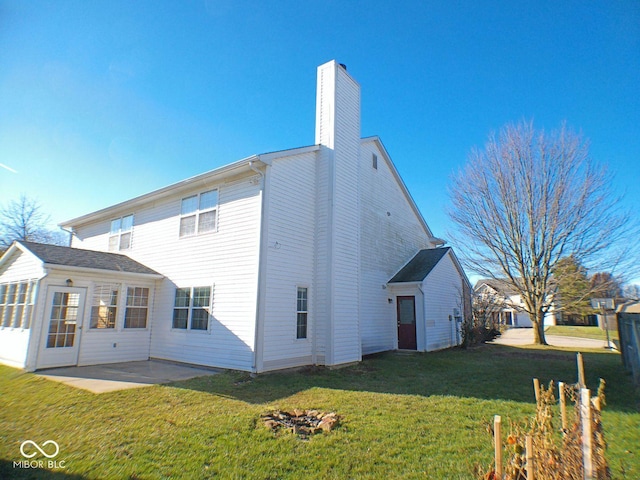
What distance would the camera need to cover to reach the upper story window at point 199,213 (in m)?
11.1

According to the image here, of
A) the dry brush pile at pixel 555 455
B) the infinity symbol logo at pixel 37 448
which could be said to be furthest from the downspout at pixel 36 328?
the dry brush pile at pixel 555 455

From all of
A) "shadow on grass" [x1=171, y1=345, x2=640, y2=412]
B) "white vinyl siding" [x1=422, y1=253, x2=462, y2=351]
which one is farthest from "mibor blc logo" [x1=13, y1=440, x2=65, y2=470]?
"white vinyl siding" [x1=422, y1=253, x2=462, y2=351]

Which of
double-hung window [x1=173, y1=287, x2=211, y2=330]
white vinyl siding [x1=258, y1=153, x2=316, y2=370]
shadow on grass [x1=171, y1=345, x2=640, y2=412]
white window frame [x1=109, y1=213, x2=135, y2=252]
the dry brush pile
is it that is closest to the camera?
the dry brush pile

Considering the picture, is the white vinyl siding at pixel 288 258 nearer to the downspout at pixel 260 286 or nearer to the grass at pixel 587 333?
the downspout at pixel 260 286

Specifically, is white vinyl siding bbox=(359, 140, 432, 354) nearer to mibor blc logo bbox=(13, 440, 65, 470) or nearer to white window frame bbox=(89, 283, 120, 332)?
white window frame bbox=(89, 283, 120, 332)

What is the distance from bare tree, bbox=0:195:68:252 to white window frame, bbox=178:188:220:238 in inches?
956

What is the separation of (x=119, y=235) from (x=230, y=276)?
7645mm

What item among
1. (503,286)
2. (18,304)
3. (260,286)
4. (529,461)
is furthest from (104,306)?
Answer: (503,286)

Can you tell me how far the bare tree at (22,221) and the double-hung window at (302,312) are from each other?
28.4 metres

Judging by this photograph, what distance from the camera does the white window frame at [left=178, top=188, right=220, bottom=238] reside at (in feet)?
36.1

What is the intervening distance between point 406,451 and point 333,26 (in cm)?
1004

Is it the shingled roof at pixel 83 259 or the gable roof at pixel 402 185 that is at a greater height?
the gable roof at pixel 402 185

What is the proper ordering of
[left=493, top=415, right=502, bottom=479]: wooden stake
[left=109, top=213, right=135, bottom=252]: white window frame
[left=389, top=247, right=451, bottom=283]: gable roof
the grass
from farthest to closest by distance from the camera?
the grass → [left=389, top=247, right=451, bottom=283]: gable roof → [left=109, top=213, right=135, bottom=252]: white window frame → [left=493, top=415, right=502, bottom=479]: wooden stake

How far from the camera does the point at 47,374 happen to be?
9102 millimetres
